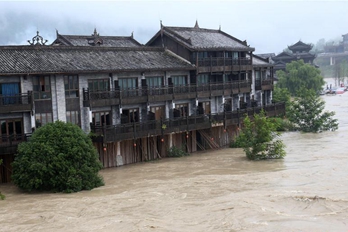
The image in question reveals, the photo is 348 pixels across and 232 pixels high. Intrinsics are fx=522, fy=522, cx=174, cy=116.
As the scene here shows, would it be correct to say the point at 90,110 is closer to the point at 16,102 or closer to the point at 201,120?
the point at 16,102

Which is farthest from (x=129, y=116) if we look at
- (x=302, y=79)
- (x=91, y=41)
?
(x=302, y=79)

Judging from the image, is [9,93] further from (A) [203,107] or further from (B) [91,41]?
(A) [203,107]

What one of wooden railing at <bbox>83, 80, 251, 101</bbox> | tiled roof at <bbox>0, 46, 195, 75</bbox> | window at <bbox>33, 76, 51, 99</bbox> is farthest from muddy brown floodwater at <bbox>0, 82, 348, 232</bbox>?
tiled roof at <bbox>0, 46, 195, 75</bbox>

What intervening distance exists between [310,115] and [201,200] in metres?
30.3

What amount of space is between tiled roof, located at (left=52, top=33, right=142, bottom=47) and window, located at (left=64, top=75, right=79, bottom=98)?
30.3ft

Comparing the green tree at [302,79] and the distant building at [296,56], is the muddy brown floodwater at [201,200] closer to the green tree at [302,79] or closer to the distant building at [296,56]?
the green tree at [302,79]

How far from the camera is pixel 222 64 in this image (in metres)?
48.6

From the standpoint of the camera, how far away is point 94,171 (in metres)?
30.9

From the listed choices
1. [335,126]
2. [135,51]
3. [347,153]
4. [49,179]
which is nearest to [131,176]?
[49,179]

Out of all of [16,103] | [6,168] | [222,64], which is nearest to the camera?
[6,168]

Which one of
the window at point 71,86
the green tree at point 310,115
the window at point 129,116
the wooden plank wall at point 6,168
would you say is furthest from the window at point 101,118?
the green tree at point 310,115

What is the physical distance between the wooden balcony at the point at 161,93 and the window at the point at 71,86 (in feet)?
2.11

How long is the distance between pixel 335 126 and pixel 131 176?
1108 inches

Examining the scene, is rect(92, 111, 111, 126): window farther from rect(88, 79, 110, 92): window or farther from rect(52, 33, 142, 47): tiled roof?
rect(52, 33, 142, 47): tiled roof
